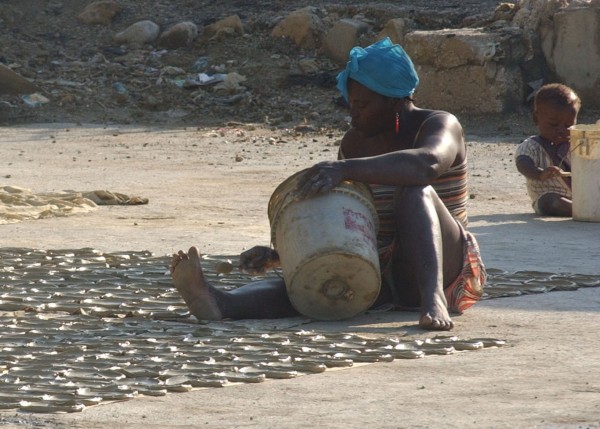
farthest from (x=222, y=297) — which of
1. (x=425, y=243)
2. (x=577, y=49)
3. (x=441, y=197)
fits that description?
(x=577, y=49)

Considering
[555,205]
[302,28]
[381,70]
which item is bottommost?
[555,205]

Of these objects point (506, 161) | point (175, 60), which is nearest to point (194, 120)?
point (175, 60)

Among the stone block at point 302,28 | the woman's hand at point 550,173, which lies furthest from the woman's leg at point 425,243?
the stone block at point 302,28

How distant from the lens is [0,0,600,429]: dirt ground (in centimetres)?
362

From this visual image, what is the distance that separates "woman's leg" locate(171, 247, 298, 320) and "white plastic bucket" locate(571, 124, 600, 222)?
3.01 meters

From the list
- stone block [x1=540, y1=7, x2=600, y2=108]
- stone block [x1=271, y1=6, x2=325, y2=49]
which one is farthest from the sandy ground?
stone block [x1=271, y1=6, x2=325, y2=49]

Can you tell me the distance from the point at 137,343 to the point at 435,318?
3.42ft

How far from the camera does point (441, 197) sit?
17.0 feet

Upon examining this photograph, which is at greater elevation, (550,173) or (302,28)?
(302,28)

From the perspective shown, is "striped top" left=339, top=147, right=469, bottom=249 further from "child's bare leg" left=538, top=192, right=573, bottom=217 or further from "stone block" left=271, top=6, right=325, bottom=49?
"stone block" left=271, top=6, right=325, bottom=49

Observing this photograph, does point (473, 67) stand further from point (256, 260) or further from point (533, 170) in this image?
point (256, 260)

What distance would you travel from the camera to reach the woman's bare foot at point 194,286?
192 inches

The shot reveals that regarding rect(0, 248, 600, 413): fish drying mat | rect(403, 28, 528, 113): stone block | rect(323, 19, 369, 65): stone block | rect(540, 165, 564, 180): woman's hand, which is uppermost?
rect(323, 19, 369, 65): stone block

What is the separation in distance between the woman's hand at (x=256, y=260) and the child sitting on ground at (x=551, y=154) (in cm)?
308
